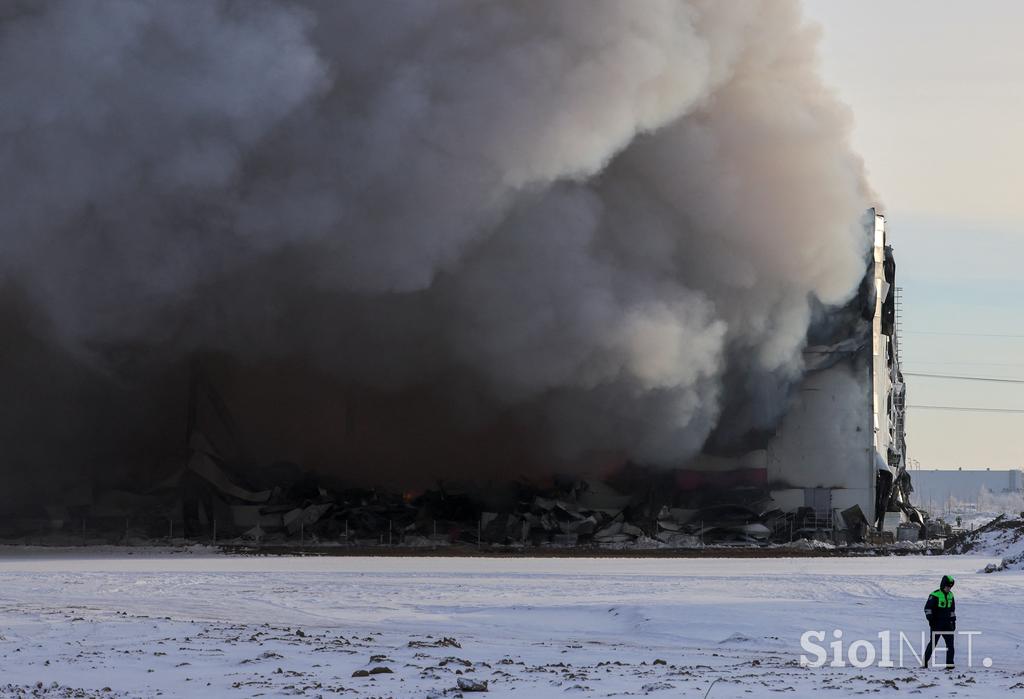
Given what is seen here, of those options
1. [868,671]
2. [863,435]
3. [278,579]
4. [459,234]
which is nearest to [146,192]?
[459,234]

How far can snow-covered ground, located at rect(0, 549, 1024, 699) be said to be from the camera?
17406 mm

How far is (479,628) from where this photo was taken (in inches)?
943

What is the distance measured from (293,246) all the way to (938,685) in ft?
105

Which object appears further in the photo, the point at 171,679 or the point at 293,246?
the point at 293,246

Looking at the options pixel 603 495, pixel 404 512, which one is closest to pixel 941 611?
pixel 404 512

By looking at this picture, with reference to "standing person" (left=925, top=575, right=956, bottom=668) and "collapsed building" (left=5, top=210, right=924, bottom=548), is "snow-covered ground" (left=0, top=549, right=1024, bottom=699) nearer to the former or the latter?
"standing person" (left=925, top=575, right=956, bottom=668)

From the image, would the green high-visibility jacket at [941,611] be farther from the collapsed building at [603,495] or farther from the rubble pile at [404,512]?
the collapsed building at [603,495]

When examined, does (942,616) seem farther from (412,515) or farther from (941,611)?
(412,515)

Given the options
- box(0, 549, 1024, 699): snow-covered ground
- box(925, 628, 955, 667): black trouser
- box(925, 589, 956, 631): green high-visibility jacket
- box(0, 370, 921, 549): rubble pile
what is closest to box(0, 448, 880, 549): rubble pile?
box(0, 370, 921, 549): rubble pile

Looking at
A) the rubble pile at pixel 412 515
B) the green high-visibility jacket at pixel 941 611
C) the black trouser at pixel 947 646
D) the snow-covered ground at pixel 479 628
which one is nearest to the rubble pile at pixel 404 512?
the rubble pile at pixel 412 515

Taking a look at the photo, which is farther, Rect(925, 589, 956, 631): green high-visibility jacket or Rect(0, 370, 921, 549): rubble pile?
Rect(0, 370, 921, 549): rubble pile

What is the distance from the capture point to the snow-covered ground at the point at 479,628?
1741 centimetres

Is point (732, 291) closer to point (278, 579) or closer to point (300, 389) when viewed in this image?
point (300, 389)

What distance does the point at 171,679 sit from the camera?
17750mm
